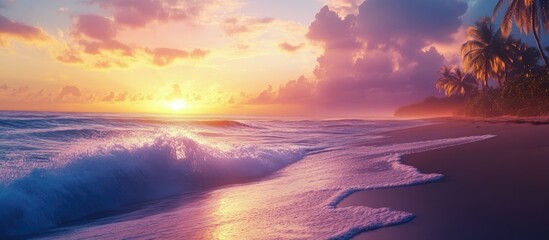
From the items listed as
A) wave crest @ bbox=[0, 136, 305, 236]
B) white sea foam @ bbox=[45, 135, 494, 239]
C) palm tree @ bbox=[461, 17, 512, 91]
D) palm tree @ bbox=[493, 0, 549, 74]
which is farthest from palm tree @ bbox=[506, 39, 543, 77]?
white sea foam @ bbox=[45, 135, 494, 239]

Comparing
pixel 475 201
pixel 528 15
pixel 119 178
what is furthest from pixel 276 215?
pixel 528 15

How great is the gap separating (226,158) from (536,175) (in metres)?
6.82

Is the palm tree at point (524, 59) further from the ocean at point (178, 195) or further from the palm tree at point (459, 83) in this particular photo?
the ocean at point (178, 195)

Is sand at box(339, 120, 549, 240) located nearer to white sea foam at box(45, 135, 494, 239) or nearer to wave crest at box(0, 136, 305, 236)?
white sea foam at box(45, 135, 494, 239)

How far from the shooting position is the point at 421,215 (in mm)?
3938

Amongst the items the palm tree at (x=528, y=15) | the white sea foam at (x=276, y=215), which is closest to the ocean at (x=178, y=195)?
the white sea foam at (x=276, y=215)

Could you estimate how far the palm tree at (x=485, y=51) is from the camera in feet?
127

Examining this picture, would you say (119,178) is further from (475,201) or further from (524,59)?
(524,59)

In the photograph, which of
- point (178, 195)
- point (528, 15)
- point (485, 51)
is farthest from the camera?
point (485, 51)

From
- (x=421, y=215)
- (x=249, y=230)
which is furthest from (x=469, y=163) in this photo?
(x=249, y=230)

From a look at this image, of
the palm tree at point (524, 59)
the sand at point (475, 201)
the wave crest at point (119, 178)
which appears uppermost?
the palm tree at point (524, 59)

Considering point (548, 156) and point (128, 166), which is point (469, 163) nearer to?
point (548, 156)

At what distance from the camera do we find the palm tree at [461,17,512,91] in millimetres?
38656

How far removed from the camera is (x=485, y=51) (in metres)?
39.2
